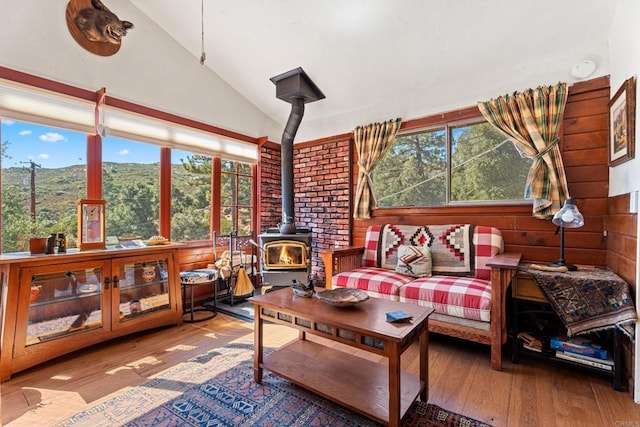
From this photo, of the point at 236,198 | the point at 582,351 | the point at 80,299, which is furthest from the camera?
the point at 236,198

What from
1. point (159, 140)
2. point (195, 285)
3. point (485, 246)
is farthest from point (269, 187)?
point (485, 246)

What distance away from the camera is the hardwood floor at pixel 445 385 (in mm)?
1547

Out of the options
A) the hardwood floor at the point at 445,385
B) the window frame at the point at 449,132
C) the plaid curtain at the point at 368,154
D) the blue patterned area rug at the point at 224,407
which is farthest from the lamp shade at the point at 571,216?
the plaid curtain at the point at 368,154

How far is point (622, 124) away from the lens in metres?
1.91

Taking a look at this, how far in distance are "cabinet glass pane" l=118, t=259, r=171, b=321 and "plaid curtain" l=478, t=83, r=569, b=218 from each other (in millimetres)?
3400

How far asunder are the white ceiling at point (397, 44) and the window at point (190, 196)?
3.74ft

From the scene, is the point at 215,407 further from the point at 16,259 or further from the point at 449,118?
the point at 449,118

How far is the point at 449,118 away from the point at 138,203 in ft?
10.9

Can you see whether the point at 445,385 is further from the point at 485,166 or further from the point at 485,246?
the point at 485,166

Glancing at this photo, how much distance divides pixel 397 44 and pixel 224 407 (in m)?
3.08

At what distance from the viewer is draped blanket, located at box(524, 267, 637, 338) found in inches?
66.1

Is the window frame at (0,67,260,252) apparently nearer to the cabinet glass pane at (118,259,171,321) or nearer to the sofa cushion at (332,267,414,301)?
the cabinet glass pane at (118,259,171,321)

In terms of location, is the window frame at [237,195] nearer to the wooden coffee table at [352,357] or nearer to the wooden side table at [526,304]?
the wooden coffee table at [352,357]

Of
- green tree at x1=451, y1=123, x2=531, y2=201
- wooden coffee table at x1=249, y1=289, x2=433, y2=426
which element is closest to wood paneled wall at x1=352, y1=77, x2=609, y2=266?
green tree at x1=451, y1=123, x2=531, y2=201
